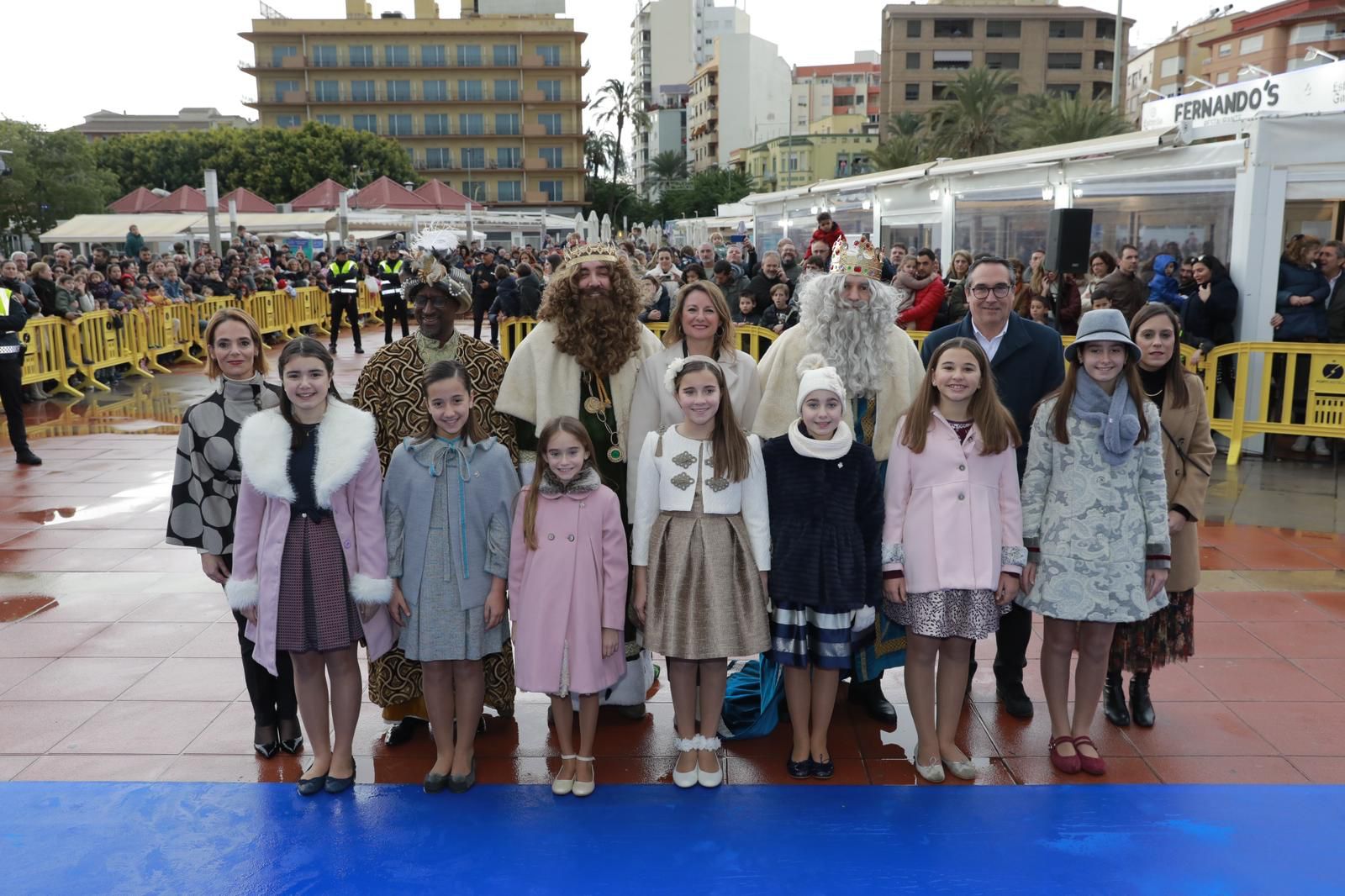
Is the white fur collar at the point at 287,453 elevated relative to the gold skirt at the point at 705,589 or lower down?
elevated

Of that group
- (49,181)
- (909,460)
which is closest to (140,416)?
(909,460)

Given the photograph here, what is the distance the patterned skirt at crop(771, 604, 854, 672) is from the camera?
3684 mm

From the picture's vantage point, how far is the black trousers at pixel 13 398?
30.6 feet

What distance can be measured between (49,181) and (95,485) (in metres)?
48.4

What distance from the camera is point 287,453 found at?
3.58 metres

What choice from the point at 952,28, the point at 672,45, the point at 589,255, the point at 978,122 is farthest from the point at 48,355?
the point at 672,45

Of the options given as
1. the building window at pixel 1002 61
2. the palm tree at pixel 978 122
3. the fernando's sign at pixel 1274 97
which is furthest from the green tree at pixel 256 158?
the fernando's sign at pixel 1274 97

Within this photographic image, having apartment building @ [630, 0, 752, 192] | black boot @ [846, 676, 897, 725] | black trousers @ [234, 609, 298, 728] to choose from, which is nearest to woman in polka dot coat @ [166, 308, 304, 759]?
black trousers @ [234, 609, 298, 728]

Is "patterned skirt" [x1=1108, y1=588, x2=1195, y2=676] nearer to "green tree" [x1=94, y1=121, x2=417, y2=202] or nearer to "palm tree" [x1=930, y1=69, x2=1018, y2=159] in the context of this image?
"palm tree" [x1=930, y1=69, x2=1018, y2=159]

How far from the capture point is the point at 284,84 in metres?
76.0

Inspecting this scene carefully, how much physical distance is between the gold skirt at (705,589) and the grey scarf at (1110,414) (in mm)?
1314

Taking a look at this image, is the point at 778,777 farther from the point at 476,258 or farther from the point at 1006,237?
the point at 476,258

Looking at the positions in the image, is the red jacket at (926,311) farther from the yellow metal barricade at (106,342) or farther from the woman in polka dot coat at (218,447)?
the yellow metal barricade at (106,342)

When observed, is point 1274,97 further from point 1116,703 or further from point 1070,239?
point 1116,703
